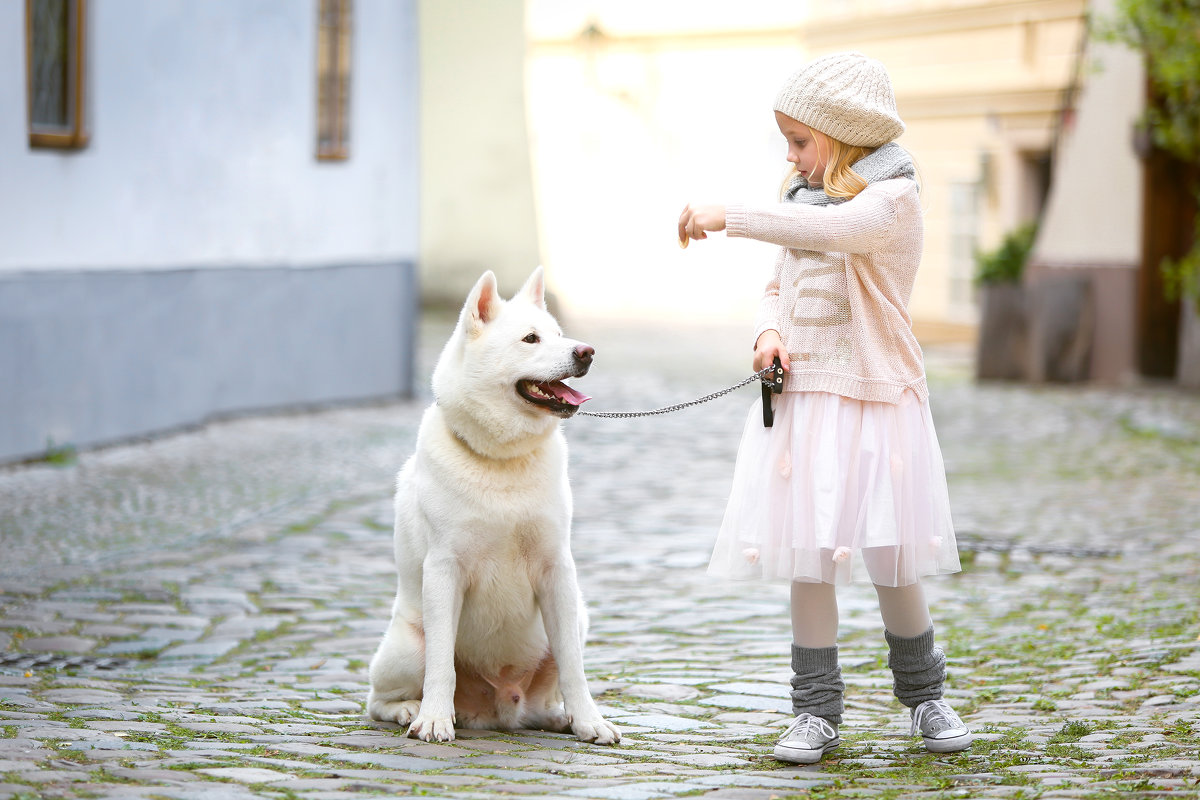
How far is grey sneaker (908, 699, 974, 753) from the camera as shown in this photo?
4336 millimetres

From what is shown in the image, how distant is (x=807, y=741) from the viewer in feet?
14.0

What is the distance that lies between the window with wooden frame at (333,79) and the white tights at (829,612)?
34.4 feet

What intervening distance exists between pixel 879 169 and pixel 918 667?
136 cm

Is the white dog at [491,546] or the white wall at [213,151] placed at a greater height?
the white wall at [213,151]

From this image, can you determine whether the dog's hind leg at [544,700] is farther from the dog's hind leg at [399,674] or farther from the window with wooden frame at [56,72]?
the window with wooden frame at [56,72]

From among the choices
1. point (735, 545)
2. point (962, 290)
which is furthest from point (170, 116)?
point (962, 290)

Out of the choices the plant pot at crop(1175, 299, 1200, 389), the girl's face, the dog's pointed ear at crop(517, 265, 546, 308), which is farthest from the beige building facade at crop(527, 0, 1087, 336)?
the girl's face

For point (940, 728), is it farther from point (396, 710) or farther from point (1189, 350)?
point (1189, 350)

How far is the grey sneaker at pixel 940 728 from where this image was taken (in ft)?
14.2

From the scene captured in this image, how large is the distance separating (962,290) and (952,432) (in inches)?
382

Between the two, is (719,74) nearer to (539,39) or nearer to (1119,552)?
(539,39)

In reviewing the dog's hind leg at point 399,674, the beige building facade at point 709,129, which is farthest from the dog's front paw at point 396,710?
the beige building facade at point 709,129

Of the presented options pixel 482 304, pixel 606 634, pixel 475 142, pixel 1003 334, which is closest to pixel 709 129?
pixel 475 142

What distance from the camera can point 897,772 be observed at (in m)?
4.16
